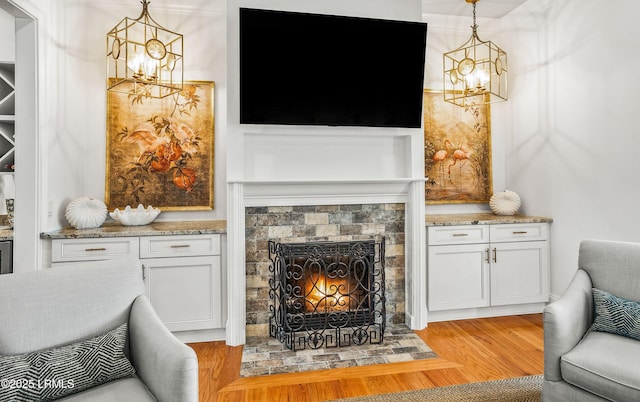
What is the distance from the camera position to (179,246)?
2824 millimetres

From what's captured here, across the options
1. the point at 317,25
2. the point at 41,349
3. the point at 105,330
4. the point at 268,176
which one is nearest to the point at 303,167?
the point at 268,176

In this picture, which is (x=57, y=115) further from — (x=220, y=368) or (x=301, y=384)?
(x=301, y=384)

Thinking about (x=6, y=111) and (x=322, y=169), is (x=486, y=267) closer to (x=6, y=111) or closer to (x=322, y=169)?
(x=322, y=169)

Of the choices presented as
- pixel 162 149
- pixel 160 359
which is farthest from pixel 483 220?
pixel 162 149

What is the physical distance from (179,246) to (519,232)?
116 inches

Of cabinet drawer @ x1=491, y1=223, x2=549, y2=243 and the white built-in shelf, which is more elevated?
the white built-in shelf

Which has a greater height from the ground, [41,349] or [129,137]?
[129,137]

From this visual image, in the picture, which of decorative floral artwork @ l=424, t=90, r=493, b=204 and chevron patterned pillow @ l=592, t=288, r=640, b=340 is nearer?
chevron patterned pillow @ l=592, t=288, r=640, b=340

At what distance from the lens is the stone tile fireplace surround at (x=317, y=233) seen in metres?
2.97

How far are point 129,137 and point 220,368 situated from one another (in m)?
2.17

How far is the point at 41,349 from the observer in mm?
1466

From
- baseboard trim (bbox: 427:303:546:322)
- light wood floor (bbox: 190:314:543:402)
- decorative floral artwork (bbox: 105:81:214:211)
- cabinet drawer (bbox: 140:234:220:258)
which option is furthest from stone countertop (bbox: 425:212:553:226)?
decorative floral artwork (bbox: 105:81:214:211)

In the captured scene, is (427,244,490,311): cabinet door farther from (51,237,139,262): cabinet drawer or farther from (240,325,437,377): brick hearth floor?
(51,237,139,262): cabinet drawer

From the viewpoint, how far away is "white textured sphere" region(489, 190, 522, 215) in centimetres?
365
